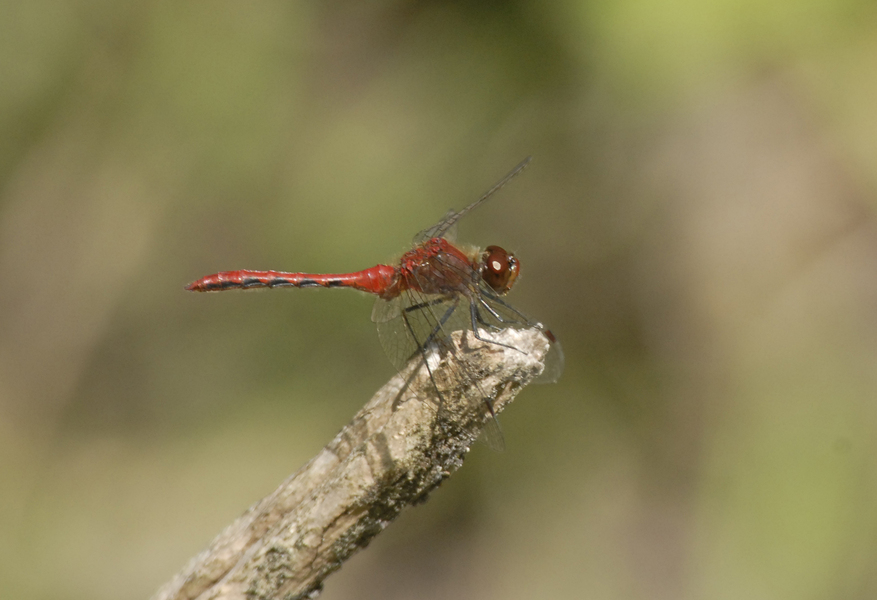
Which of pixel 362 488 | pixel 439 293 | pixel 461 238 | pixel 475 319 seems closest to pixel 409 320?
pixel 439 293

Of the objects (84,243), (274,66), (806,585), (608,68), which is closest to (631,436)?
(806,585)

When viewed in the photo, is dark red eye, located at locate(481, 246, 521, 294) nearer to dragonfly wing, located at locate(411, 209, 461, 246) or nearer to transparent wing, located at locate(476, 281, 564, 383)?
transparent wing, located at locate(476, 281, 564, 383)

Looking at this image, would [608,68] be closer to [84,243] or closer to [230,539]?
[230,539]

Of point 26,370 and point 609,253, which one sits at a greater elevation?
point 26,370

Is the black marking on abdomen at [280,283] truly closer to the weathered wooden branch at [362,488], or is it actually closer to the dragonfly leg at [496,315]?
the dragonfly leg at [496,315]

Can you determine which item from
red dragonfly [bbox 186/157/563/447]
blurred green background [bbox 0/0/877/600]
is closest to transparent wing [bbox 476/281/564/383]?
red dragonfly [bbox 186/157/563/447]

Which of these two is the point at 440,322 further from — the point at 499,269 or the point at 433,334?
the point at 499,269
